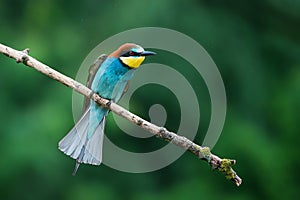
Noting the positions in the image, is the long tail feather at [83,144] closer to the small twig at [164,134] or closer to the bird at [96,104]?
the bird at [96,104]

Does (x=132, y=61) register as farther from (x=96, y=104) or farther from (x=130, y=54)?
(x=96, y=104)

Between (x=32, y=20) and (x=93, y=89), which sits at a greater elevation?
(x=32, y=20)

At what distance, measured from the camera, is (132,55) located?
306 centimetres

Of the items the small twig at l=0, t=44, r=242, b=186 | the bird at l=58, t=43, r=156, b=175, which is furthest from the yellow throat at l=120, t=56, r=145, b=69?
the small twig at l=0, t=44, r=242, b=186

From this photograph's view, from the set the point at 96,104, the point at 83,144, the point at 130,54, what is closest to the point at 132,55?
the point at 130,54

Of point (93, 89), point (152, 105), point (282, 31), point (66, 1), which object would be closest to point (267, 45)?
point (282, 31)

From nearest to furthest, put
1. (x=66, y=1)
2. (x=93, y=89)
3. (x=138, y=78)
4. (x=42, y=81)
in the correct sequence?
(x=93, y=89), (x=138, y=78), (x=42, y=81), (x=66, y=1)

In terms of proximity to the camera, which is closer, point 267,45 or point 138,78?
point 138,78

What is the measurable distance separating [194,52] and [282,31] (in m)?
0.77

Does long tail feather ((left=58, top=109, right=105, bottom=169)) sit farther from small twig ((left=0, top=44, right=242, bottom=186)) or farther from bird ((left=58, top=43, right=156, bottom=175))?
small twig ((left=0, top=44, right=242, bottom=186))

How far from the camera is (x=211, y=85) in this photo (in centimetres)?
531

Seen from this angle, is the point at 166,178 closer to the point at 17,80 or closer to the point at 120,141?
the point at 120,141

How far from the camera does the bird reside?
10.0ft

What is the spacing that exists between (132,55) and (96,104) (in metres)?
0.27
